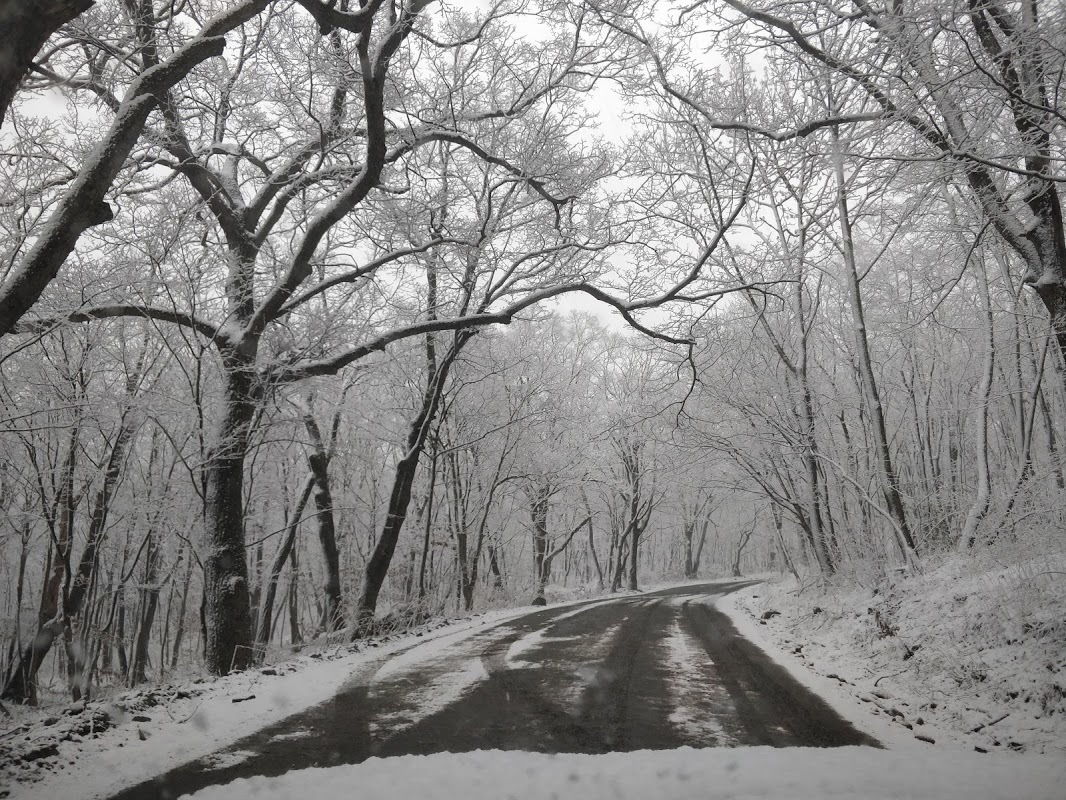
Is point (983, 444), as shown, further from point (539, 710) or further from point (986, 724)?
point (539, 710)

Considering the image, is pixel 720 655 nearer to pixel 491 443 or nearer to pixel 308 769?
pixel 308 769

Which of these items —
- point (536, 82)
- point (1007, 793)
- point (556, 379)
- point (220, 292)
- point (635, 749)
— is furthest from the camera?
point (556, 379)

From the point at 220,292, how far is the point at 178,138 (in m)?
1.83

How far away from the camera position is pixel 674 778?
2889 mm

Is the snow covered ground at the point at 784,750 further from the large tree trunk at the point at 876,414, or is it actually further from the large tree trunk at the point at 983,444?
the large tree trunk at the point at 876,414

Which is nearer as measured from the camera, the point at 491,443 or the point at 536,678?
the point at 536,678

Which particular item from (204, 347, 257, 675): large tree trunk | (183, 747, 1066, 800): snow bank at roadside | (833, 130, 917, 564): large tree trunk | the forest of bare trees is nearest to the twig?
(183, 747, 1066, 800): snow bank at roadside

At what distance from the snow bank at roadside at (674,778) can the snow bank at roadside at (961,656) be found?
0.79 m

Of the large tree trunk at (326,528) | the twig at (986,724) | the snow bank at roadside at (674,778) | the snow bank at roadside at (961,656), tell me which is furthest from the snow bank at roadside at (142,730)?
the large tree trunk at (326,528)

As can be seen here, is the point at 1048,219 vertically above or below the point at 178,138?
below

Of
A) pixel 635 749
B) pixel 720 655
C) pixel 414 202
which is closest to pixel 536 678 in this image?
pixel 635 749

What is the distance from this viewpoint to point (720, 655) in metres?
6.83

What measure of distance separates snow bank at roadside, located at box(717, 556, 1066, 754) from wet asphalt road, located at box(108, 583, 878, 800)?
74 cm

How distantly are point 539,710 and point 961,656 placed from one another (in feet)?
12.8
